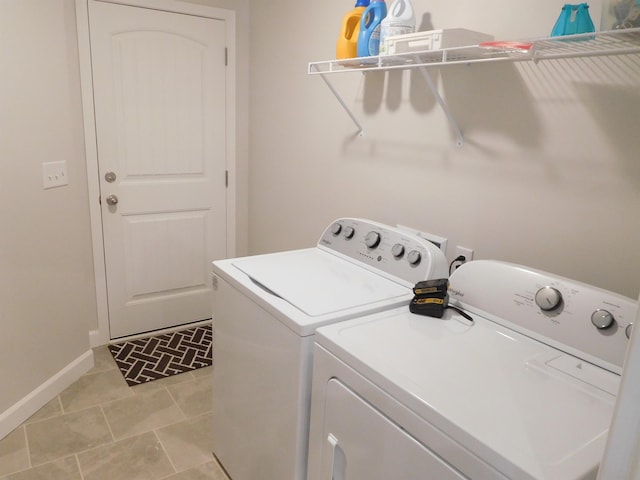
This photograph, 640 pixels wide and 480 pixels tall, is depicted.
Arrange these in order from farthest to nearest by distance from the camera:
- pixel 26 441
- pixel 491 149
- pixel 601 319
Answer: pixel 26 441
pixel 491 149
pixel 601 319

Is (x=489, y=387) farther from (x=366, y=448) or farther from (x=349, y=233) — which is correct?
(x=349, y=233)

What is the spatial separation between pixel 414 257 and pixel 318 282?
0.34 m

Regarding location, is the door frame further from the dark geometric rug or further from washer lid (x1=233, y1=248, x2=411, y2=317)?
washer lid (x1=233, y1=248, x2=411, y2=317)

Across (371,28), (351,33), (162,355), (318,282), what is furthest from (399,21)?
(162,355)

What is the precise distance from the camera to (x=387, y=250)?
171 cm

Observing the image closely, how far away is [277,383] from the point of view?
56.1 inches

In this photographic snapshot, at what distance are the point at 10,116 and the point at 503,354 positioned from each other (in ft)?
6.75

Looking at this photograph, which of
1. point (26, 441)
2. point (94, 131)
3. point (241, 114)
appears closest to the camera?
point (26, 441)

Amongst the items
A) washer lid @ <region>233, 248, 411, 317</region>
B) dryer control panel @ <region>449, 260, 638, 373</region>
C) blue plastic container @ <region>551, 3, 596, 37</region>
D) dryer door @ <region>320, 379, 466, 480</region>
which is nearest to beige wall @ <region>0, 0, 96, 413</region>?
washer lid @ <region>233, 248, 411, 317</region>

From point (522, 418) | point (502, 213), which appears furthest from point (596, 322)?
point (502, 213)

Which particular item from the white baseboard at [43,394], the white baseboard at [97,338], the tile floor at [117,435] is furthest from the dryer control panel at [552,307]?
the white baseboard at [97,338]

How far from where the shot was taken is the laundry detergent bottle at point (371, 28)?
172cm

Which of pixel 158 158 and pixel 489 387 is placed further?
pixel 158 158

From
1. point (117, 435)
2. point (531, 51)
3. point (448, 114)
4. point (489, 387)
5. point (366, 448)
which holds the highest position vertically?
point (531, 51)
